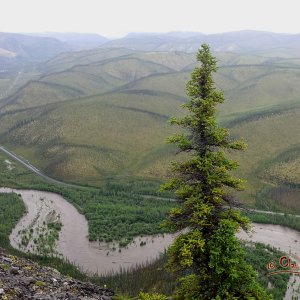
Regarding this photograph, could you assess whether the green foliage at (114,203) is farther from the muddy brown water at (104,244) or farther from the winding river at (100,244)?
the winding river at (100,244)

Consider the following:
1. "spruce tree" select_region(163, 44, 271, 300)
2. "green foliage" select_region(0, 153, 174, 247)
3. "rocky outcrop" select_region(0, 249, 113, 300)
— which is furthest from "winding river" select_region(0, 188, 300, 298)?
"spruce tree" select_region(163, 44, 271, 300)

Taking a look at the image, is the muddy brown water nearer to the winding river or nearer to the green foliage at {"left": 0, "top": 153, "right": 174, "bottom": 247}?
the winding river

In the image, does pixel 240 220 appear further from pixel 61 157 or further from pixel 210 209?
pixel 61 157

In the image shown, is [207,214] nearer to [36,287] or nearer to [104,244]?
[36,287]

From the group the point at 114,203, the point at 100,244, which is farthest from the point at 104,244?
the point at 114,203

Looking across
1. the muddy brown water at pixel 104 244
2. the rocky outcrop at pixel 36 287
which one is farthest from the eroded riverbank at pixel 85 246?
the rocky outcrop at pixel 36 287
